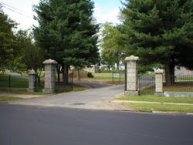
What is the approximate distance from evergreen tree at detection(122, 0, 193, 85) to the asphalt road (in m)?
15.8

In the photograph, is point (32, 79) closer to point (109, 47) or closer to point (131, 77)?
point (131, 77)

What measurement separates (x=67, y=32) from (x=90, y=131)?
86.6 ft

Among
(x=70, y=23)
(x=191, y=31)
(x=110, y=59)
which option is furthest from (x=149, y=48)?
(x=110, y=59)

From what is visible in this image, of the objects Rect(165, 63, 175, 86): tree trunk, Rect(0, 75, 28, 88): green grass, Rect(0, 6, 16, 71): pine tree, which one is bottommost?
Rect(0, 75, 28, 88): green grass

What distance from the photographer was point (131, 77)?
27.7 meters

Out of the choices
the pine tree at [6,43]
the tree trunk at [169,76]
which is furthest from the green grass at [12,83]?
the tree trunk at [169,76]

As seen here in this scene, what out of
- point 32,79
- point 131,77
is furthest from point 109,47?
point 131,77

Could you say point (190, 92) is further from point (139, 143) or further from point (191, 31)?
point (139, 143)

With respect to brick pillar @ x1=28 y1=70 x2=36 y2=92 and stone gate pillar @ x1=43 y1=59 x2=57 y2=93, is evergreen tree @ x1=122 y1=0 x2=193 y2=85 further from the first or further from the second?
brick pillar @ x1=28 y1=70 x2=36 y2=92

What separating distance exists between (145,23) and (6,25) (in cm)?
1091

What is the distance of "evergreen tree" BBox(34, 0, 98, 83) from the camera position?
121 ft

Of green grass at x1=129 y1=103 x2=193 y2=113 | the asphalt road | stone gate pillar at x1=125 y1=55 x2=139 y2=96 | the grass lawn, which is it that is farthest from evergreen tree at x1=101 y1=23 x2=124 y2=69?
the asphalt road

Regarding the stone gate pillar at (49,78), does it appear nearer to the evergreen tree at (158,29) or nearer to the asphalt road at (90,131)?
the evergreen tree at (158,29)

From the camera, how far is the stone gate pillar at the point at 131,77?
27578 millimetres
